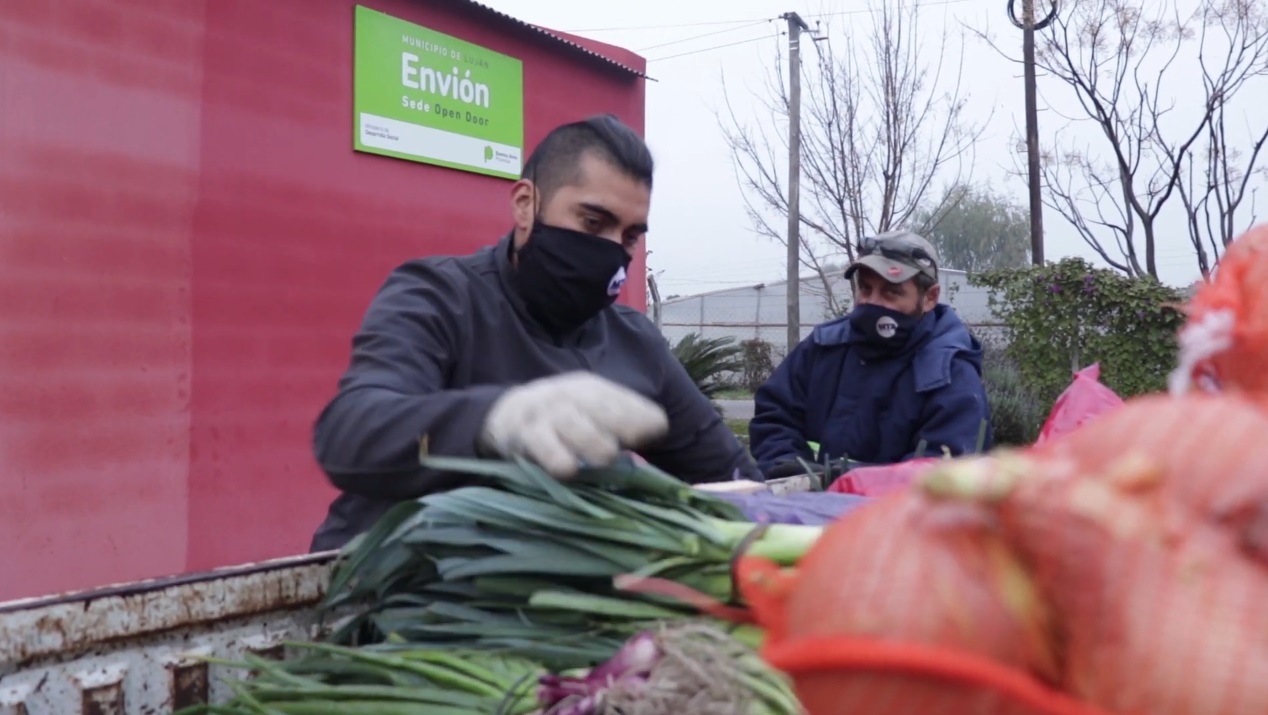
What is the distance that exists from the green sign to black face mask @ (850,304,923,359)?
331 centimetres

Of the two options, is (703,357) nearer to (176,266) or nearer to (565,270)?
(176,266)

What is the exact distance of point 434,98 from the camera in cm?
655

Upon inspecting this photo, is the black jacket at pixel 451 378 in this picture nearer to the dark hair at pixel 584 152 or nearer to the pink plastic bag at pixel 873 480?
the dark hair at pixel 584 152

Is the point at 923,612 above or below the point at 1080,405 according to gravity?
below

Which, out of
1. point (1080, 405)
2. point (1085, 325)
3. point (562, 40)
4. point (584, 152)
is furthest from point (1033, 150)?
point (1080, 405)

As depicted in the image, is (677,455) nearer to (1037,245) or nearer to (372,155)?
(372,155)

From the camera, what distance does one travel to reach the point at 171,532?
518cm

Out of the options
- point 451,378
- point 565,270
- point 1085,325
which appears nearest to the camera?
point 451,378

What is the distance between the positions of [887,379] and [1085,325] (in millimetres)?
8556

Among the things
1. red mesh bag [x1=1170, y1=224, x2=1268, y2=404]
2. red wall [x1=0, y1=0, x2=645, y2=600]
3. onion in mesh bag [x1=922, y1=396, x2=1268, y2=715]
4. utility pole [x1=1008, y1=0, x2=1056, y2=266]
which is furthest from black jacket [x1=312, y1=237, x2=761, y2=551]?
utility pole [x1=1008, y1=0, x2=1056, y2=266]

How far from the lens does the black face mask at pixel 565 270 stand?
258cm

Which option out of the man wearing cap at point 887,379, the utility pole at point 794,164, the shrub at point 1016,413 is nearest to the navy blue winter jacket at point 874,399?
the man wearing cap at point 887,379

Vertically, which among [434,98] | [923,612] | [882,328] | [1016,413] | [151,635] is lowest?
[151,635]

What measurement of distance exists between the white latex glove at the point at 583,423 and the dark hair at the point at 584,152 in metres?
1.07
